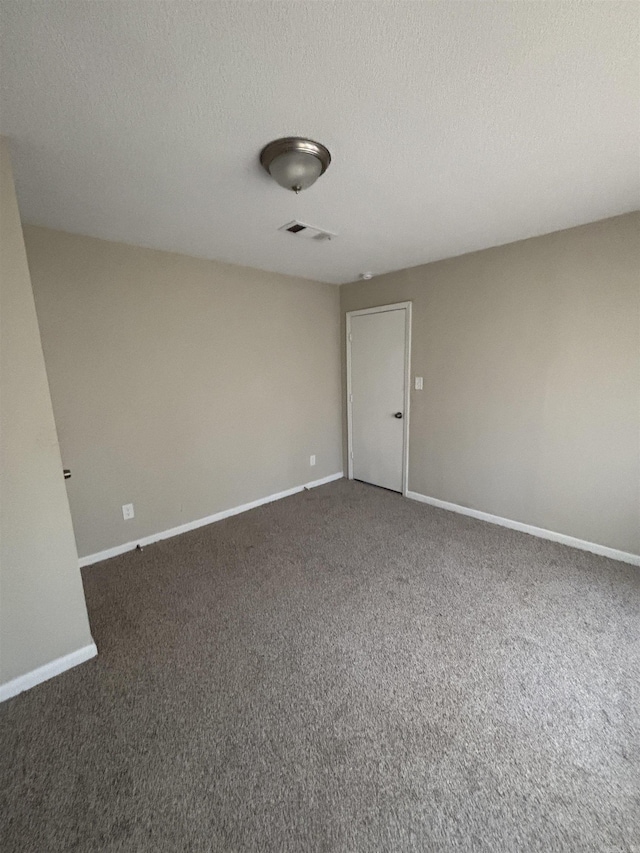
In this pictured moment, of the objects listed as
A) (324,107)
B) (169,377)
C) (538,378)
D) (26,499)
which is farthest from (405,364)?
(26,499)

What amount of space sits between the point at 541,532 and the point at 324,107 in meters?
3.20

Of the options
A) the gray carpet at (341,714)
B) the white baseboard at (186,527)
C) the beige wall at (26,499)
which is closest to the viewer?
the gray carpet at (341,714)

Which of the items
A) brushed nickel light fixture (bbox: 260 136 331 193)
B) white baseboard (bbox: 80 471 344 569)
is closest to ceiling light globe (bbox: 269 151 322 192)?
brushed nickel light fixture (bbox: 260 136 331 193)

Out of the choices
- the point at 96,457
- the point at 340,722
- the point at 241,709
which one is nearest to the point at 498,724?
the point at 340,722

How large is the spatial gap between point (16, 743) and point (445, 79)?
9.68 feet

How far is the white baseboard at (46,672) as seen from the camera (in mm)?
1640

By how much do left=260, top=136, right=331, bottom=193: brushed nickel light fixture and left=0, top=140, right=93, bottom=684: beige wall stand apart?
1055mm

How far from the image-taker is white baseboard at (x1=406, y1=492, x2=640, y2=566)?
2.59m

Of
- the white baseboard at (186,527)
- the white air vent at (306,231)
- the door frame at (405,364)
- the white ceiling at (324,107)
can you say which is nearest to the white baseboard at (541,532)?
the door frame at (405,364)

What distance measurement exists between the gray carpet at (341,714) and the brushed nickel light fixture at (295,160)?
2.30 meters

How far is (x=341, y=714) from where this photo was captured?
1.53m

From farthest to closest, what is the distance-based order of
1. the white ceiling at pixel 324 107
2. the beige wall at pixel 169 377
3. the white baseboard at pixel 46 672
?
1. the beige wall at pixel 169 377
2. the white baseboard at pixel 46 672
3. the white ceiling at pixel 324 107

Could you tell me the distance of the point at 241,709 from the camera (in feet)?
5.12

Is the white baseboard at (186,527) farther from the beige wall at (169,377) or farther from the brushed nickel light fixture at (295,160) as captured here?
the brushed nickel light fixture at (295,160)
